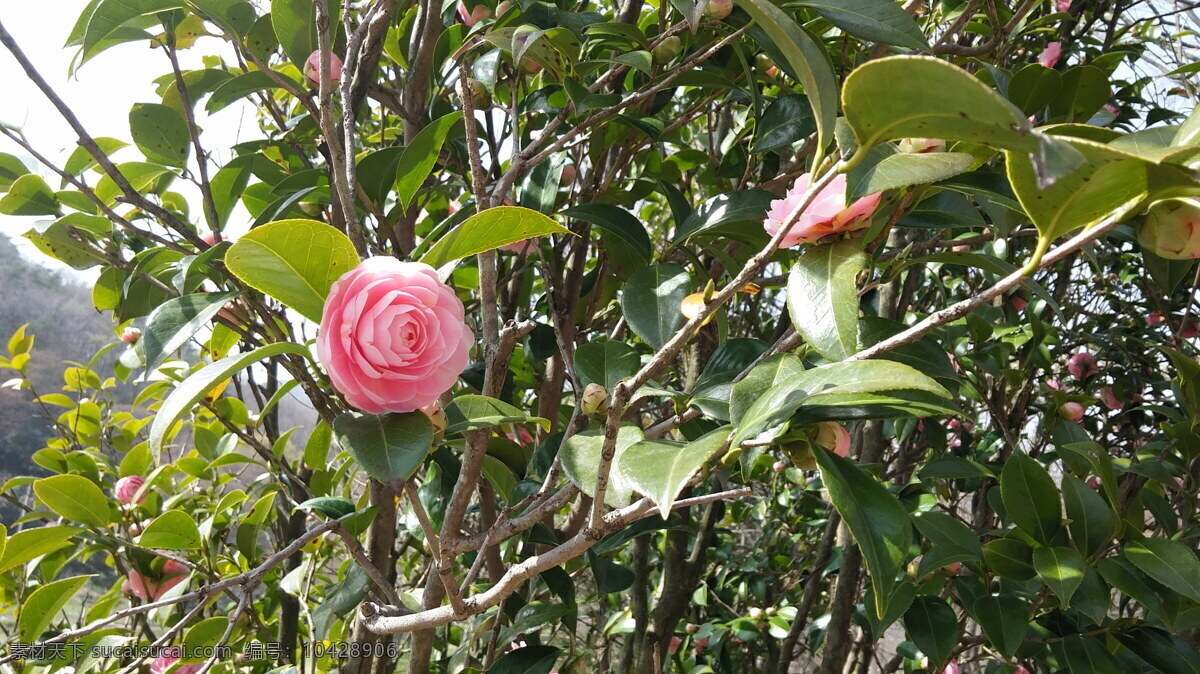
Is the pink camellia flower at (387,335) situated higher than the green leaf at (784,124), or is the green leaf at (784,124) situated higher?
the green leaf at (784,124)

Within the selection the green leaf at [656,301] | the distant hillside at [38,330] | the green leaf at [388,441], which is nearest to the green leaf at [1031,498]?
the green leaf at [656,301]

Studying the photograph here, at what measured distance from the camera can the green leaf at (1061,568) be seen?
2.06 ft

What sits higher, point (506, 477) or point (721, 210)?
point (721, 210)

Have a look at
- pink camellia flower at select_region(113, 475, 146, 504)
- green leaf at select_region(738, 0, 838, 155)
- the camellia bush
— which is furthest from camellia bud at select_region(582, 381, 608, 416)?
pink camellia flower at select_region(113, 475, 146, 504)

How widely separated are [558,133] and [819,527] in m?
1.20

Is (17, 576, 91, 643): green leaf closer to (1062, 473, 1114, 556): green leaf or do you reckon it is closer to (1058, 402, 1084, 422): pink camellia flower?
(1062, 473, 1114, 556): green leaf

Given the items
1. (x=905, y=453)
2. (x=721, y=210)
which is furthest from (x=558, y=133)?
(x=905, y=453)

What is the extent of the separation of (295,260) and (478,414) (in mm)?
170

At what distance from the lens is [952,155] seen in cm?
41

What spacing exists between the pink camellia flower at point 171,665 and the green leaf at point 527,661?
1.52ft

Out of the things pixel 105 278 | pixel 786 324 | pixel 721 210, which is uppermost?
pixel 721 210

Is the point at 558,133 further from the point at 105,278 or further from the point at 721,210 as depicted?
the point at 105,278

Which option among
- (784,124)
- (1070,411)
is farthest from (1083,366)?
(784,124)

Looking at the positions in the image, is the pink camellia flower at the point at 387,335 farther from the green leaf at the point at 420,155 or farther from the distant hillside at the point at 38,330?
the distant hillside at the point at 38,330
